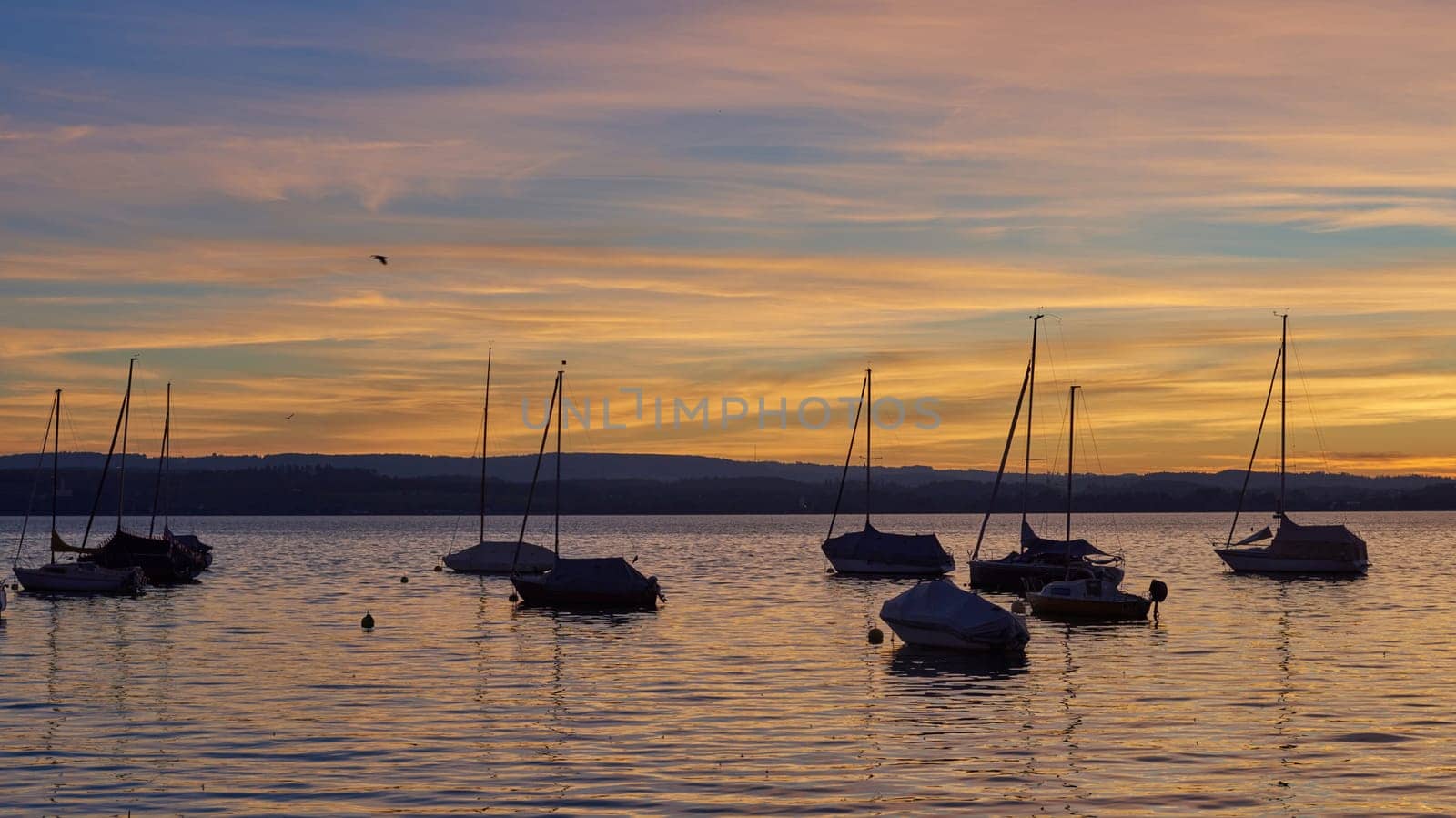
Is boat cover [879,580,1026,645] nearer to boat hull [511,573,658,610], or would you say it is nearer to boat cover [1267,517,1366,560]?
boat hull [511,573,658,610]

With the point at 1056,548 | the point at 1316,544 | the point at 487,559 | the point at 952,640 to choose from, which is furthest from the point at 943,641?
the point at 487,559

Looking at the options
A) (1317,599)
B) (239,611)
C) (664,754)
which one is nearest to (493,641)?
(239,611)

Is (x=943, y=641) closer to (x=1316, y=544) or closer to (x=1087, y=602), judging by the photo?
(x=1087, y=602)

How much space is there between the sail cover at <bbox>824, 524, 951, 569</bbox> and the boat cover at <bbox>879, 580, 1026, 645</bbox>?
171 ft

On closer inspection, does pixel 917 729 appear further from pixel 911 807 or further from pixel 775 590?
pixel 775 590

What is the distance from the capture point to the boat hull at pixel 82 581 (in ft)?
292

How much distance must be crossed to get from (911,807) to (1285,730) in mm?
13602

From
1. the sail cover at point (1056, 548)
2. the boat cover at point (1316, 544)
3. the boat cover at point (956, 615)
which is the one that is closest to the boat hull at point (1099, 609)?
the boat cover at point (956, 615)

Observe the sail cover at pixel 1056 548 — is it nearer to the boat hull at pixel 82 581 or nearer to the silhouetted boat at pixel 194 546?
the boat hull at pixel 82 581

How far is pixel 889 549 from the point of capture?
111 metres

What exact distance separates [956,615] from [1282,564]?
64899 millimetres

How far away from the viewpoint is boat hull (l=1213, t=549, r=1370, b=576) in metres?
110

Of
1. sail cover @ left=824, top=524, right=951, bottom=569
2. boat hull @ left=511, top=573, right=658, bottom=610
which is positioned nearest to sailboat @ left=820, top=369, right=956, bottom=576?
sail cover @ left=824, top=524, right=951, bottom=569

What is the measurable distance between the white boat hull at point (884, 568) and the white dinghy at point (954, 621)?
52309 millimetres
